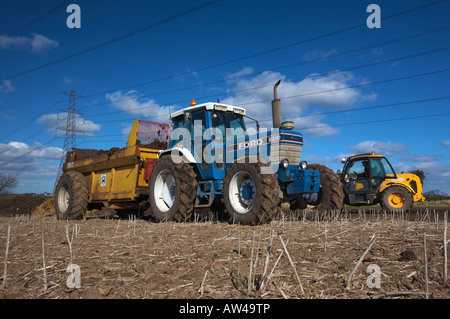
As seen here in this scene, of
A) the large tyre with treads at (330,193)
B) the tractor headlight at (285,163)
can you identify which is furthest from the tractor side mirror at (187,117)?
the large tyre with treads at (330,193)

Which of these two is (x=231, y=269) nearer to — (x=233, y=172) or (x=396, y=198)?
(x=233, y=172)

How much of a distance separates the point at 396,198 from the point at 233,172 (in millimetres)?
8045

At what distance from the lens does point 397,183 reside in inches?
475

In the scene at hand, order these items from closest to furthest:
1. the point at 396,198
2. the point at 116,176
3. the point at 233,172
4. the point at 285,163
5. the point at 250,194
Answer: the point at 250,194, the point at 233,172, the point at 285,163, the point at 116,176, the point at 396,198

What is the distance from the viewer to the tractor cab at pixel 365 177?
12202 millimetres

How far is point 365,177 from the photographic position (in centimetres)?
1252

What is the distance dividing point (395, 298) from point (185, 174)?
18.1 feet

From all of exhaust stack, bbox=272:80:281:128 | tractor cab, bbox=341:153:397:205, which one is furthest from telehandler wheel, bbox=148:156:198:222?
tractor cab, bbox=341:153:397:205

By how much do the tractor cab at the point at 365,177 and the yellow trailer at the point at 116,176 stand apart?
23.1 ft

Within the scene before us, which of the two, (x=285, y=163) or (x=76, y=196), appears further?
(x=76, y=196)

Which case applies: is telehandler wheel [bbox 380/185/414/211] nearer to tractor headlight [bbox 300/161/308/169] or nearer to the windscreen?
tractor headlight [bbox 300/161/308/169]

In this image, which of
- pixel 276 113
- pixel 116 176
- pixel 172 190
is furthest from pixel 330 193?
pixel 116 176
